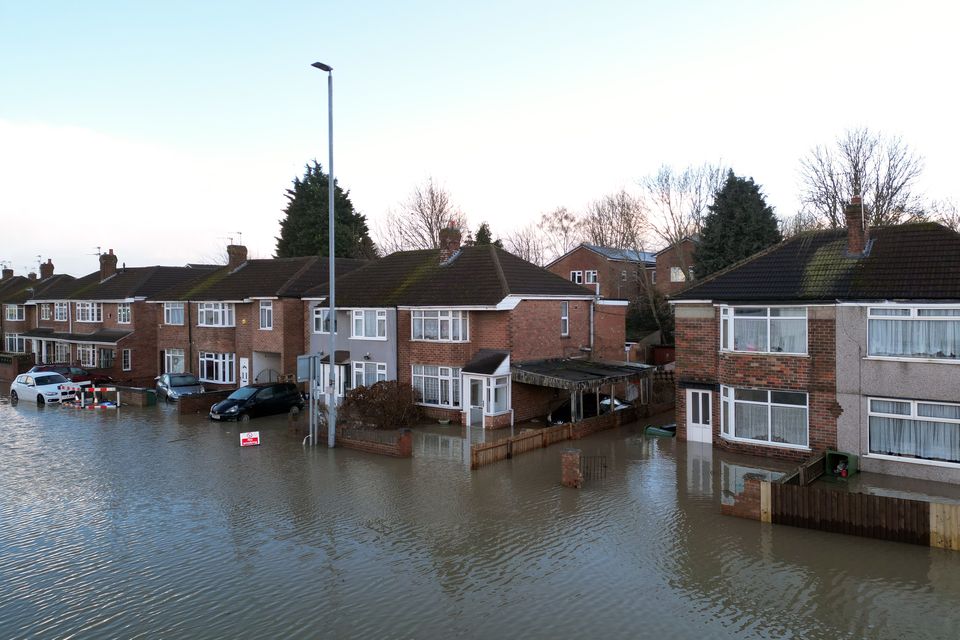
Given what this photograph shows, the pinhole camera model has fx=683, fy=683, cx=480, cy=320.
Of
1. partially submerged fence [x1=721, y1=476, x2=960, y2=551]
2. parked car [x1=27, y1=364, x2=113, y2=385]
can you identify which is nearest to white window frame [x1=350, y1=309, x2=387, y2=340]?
parked car [x1=27, y1=364, x2=113, y2=385]

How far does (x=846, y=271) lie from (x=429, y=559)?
14.1 m

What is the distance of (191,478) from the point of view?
18391 millimetres

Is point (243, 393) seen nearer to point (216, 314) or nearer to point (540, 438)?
point (216, 314)

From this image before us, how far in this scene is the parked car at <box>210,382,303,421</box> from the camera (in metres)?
27.8

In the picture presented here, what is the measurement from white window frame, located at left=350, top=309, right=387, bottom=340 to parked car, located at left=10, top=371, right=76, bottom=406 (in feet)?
49.0

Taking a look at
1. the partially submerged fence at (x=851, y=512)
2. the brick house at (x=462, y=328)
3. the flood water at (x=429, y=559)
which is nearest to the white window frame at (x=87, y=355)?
the brick house at (x=462, y=328)

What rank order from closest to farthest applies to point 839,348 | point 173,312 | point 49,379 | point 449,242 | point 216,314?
point 839,348 < point 449,242 < point 49,379 < point 216,314 < point 173,312

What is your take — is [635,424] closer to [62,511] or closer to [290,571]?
[290,571]

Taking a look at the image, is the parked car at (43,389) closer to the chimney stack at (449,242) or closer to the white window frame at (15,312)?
the chimney stack at (449,242)

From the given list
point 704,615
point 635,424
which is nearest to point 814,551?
point 704,615

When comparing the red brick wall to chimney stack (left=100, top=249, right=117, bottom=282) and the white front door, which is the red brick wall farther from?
chimney stack (left=100, top=249, right=117, bottom=282)

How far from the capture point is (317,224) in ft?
191

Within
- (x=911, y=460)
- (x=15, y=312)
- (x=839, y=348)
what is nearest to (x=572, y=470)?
(x=839, y=348)

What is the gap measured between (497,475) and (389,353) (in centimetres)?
1151
